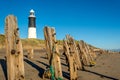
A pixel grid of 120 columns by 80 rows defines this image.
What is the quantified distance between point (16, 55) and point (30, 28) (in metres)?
62.4

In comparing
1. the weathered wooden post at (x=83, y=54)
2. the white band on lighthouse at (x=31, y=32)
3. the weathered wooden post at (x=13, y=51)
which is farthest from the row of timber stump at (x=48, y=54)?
the white band on lighthouse at (x=31, y=32)

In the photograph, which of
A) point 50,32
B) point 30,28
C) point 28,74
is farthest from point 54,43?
point 30,28

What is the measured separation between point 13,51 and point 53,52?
106 inches

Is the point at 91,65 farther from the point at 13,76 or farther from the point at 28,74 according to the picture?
the point at 13,76

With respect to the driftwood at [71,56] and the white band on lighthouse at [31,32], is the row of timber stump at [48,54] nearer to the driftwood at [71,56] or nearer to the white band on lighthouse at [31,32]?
the driftwood at [71,56]

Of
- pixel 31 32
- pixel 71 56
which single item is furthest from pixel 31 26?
pixel 71 56

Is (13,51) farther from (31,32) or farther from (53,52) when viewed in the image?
(31,32)

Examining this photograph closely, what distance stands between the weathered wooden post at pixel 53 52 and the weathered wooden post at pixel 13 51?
7.30 ft

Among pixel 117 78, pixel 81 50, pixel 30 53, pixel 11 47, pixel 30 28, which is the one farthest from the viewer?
pixel 30 28

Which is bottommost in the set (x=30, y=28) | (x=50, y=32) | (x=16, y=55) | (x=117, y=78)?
(x=117, y=78)

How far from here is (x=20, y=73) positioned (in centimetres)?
892

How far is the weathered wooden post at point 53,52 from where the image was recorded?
431 inches

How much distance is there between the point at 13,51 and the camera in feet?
28.5

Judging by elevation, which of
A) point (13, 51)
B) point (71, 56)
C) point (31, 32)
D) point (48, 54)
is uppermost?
point (31, 32)
